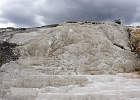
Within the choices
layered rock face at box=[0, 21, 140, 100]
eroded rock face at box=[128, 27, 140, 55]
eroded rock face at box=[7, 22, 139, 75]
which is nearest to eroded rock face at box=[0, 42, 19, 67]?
layered rock face at box=[0, 21, 140, 100]

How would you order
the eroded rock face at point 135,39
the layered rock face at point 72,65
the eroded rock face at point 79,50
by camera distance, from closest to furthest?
the layered rock face at point 72,65 < the eroded rock face at point 79,50 < the eroded rock face at point 135,39

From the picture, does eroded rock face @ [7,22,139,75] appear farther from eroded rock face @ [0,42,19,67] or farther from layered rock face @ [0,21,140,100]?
eroded rock face @ [0,42,19,67]

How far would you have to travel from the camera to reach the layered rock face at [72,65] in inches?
279

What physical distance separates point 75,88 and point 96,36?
485 cm

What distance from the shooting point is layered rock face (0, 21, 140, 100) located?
23.2ft

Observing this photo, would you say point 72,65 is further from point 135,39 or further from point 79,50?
point 135,39

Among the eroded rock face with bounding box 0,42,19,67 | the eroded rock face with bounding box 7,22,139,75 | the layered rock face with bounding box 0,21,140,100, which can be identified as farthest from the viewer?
the eroded rock face with bounding box 0,42,19,67

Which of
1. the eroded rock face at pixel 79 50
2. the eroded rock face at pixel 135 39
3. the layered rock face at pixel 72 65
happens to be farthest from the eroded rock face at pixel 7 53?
the eroded rock face at pixel 135 39

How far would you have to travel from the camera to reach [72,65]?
374 inches

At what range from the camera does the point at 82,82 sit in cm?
770

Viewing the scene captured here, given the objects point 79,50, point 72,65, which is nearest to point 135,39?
point 79,50

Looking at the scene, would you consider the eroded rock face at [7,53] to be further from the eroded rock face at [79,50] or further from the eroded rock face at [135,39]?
the eroded rock face at [135,39]

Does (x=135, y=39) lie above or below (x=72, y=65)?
above

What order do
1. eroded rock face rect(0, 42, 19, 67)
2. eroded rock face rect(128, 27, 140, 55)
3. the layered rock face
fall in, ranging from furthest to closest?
eroded rock face rect(128, 27, 140, 55)
eroded rock face rect(0, 42, 19, 67)
the layered rock face
